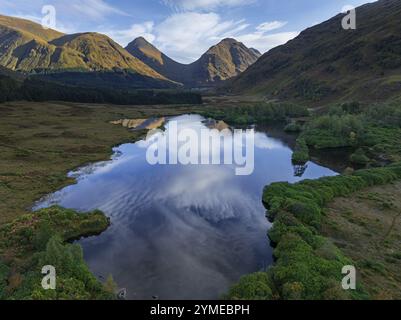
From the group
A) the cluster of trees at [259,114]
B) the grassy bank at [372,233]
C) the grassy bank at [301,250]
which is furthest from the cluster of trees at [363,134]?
the cluster of trees at [259,114]

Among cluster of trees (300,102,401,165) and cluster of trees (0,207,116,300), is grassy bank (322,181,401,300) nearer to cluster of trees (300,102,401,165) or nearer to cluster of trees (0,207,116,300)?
cluster of trees (0,207,116,300)

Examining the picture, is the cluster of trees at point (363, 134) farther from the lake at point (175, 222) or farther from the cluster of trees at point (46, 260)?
the cluster of trees at point (46, 260)

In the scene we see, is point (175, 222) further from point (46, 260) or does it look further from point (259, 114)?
point (259, 114)

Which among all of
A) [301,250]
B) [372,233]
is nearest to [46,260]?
[301,250]

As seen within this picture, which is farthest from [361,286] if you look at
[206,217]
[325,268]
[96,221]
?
[96,221]

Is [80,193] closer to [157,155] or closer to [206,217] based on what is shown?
[206,217]

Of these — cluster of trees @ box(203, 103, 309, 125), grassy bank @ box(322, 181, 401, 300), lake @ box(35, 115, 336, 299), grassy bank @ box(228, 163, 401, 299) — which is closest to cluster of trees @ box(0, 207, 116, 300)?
lake @ box(35, 115, 336, 299)
